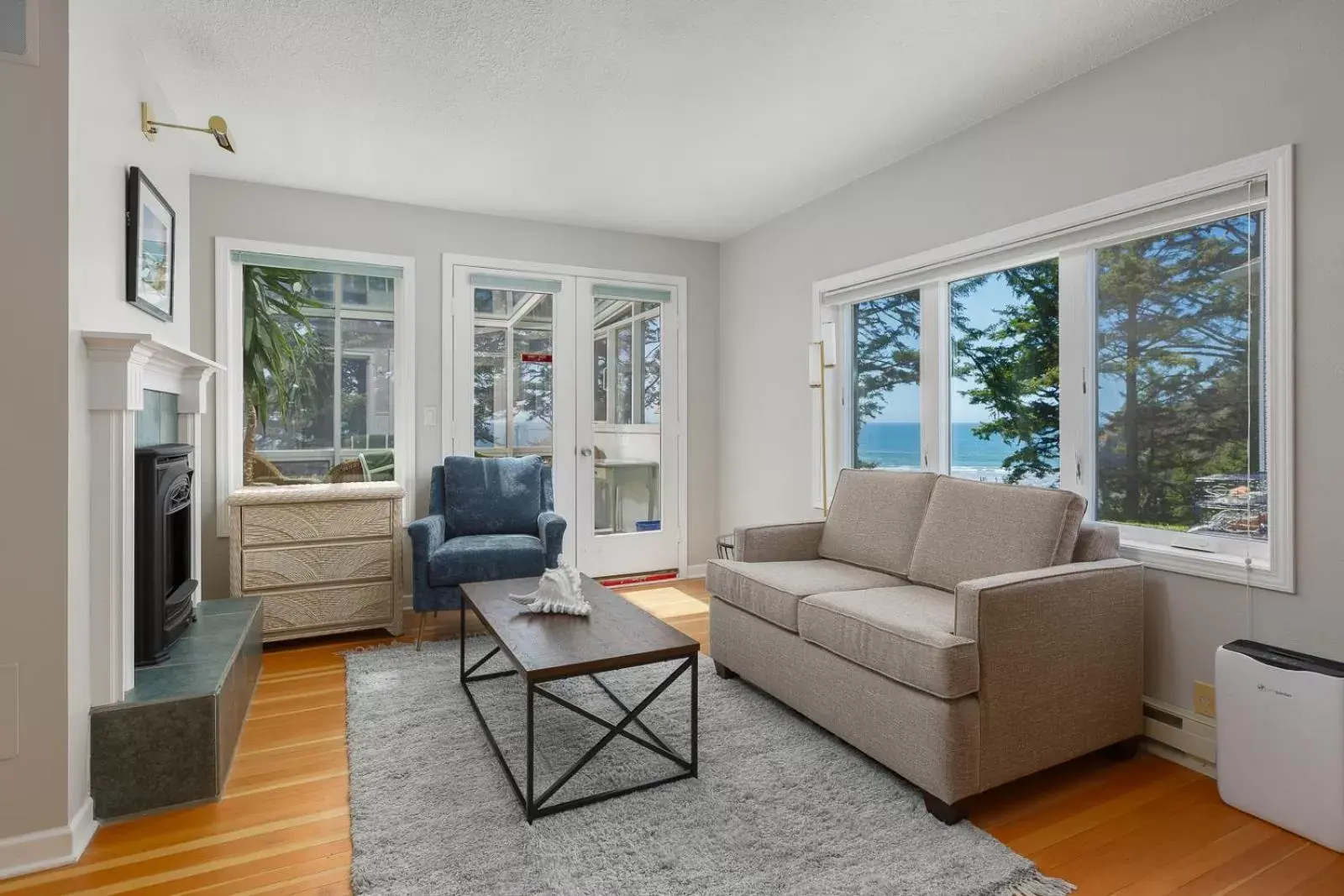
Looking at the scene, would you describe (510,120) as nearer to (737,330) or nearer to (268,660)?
(737,330)

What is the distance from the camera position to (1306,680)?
1.87 m

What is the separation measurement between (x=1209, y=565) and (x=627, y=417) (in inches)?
135

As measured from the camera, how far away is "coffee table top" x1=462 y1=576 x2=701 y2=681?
1984 millimetres

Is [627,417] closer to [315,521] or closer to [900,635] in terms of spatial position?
[315,521]

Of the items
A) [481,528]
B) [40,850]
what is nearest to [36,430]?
[40,850]

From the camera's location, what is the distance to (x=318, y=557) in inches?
140

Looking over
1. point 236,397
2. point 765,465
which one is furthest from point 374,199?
point 765,465

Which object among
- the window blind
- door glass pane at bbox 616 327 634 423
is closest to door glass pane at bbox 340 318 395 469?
the window blind

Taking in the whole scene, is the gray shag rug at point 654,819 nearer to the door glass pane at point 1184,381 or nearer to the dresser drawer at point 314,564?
the dresser drawer at point 314,564

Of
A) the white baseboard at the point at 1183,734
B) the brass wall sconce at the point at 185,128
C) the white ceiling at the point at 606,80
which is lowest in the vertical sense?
the white baseboard at the point at 1183,734

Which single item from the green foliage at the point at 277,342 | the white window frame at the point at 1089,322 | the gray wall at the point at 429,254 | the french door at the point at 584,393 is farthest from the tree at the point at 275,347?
the white window frame at the point at 1089,322

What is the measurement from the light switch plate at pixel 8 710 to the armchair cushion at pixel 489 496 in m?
2.20

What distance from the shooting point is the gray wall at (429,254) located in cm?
382

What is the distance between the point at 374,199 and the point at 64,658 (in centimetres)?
313
